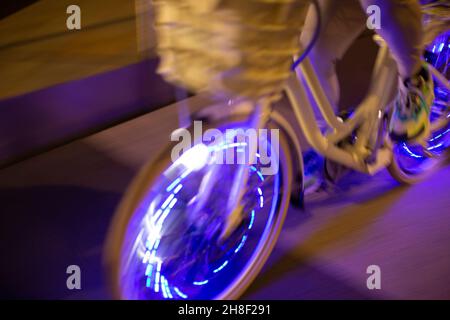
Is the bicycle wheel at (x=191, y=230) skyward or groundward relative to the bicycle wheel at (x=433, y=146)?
groundward

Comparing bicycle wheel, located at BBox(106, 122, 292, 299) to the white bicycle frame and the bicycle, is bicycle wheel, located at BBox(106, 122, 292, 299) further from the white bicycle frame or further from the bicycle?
Result: the white bicycle frame

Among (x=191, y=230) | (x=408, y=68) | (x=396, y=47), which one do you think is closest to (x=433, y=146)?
(x=408, y=68)

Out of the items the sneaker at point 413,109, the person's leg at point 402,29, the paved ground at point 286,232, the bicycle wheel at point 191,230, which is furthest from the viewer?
the sneaker at point 413,109

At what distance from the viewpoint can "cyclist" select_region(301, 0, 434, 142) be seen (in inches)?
93.4

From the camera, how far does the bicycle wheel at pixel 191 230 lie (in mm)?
1954

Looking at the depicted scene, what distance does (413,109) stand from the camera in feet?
9.64

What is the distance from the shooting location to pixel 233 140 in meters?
2.19

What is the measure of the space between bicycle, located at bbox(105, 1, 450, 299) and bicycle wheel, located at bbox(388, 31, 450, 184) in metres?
0.34

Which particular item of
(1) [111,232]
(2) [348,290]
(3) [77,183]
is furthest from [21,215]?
(2) [348,290]

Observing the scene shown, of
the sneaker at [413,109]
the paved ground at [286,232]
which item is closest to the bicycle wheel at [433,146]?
the paved ground at [286,232]

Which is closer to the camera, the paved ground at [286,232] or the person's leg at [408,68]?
the person's leg at [408,68]

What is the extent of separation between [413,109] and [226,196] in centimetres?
126

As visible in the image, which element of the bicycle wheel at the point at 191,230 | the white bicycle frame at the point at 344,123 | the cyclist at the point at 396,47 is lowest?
the bicycle wheel at the point at 191,230

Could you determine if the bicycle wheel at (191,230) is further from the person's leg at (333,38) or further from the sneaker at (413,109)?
the sneaker at (413,109)
